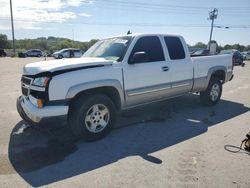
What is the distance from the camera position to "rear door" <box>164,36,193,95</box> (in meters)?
5.99

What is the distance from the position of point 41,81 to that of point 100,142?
1.51m

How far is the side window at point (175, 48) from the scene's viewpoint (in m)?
6.02

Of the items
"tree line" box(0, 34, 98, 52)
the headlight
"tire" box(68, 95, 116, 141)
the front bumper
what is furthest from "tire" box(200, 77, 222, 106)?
"tree line" box(0, 34, 98, 52)

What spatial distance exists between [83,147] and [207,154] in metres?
2.09

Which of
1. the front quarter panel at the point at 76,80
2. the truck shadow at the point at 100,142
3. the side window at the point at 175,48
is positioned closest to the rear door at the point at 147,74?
the side window at the point at 175,48

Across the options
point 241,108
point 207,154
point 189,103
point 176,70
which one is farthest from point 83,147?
point 241,108

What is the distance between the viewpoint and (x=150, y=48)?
18.4ft

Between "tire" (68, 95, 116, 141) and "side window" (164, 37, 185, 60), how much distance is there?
2.10 m

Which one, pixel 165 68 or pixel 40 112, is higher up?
pixel 165 68

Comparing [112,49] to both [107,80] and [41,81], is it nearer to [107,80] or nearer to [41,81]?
[107,80]

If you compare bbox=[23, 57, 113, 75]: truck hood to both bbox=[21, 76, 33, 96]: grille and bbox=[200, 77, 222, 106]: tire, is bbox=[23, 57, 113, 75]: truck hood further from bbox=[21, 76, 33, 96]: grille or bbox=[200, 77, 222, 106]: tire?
bbox=[200, 77, 222, 106]: tire

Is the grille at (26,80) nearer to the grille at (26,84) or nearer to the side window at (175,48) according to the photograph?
the grille at (26,84)

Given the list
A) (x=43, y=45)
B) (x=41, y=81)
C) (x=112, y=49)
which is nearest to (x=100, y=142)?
(x=41, y=81)

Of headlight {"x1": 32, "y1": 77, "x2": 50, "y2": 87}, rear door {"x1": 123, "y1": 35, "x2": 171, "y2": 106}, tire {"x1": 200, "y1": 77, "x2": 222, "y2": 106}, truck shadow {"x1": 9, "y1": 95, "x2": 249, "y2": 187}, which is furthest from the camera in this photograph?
tire {"x1": 200, "y1": 77, "x2": 222, "y2": 106}
